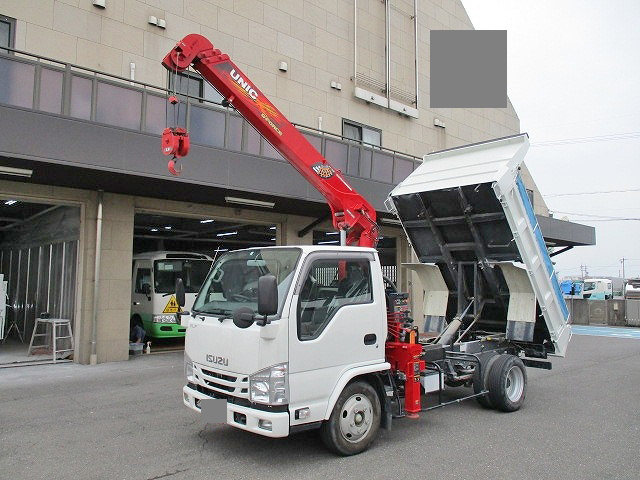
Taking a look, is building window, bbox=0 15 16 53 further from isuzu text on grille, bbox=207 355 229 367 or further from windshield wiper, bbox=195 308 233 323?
isuzu text on grille, bbox=207 355 229 367

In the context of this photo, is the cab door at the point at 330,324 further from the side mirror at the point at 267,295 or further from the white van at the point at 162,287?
the white van at the point at 162,287

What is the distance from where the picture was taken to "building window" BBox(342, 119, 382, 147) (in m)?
16.7

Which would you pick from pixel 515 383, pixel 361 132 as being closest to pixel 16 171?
pixel 515 383

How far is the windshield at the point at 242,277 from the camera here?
16.8ft

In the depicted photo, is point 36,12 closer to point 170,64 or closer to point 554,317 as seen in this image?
point 170,64

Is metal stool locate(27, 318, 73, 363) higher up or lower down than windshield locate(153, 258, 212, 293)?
lower down

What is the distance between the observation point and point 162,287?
13.9 m

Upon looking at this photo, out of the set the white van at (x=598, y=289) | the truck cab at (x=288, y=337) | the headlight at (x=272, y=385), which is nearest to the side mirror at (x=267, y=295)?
the truck cab at (x=288, y=337)

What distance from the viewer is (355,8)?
55.9 ft

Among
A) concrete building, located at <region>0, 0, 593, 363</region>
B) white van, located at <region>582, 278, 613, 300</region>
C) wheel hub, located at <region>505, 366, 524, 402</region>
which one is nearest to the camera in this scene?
wheel hub, located at <region>505, 366, 524, 402</region>

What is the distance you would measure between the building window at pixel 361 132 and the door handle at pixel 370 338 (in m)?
11.7

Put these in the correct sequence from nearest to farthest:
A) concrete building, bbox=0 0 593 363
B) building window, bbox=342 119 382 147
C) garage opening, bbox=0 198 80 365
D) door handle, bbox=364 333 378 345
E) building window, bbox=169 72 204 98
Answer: door handle, bbox=364 333 378 345, concrete building, bbox=0 0 593 363, garage opening, bbox=0 198 80 365, building window, bbox=169 72 204 98, building window, bbox=342 119 382 147

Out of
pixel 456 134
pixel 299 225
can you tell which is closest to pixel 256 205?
pixel 299 225

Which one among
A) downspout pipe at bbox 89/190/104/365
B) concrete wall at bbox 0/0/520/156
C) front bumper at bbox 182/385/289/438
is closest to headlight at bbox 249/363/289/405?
front bumper at bbox 182/385/289/438
